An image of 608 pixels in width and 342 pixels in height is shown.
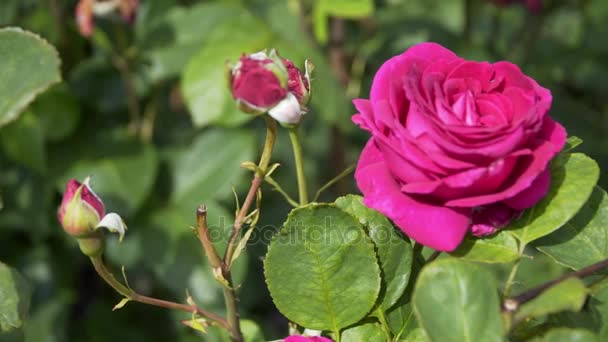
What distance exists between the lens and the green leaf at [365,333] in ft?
2.06

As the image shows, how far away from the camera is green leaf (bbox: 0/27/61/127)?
2.57 ft

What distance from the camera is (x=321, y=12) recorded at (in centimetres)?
138

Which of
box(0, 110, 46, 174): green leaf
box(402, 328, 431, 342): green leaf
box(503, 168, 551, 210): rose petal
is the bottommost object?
box(0, 110, 46, 174): green leaf

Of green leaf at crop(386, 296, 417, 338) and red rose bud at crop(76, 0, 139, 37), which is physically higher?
red rose bud at crop(76, 0, 139, 37)

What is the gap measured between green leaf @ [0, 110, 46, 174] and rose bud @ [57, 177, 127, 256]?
75cm

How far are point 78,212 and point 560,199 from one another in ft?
1.14

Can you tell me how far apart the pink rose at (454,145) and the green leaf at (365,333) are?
0.33 feet

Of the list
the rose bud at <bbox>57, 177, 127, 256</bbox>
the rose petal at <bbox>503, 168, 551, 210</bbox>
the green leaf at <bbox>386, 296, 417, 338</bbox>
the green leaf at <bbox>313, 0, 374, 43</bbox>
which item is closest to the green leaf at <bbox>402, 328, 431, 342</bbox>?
the green leaf at <bbox>386, 296, 417, 338</bbox>

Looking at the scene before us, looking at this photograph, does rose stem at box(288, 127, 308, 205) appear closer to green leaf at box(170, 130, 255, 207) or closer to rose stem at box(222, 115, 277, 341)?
rose stem at box(222, 115, 277, 341)

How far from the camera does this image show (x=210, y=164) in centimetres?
144

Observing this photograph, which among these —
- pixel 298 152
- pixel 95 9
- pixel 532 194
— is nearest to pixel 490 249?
pixel 532 194

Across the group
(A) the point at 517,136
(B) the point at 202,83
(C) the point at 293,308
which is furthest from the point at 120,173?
(A) the point at 517,136

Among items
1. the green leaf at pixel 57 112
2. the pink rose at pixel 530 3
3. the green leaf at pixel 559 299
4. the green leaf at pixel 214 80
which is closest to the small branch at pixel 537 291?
the green leaf at pixel 559 299

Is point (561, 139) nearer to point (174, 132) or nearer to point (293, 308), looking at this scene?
point (293, 308)
